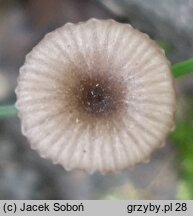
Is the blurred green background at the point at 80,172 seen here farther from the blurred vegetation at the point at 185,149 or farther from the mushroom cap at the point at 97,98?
the mushroom cap at the point at 97,98

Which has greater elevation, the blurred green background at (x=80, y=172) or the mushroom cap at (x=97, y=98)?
the blurred green background at (x=80, y=172)

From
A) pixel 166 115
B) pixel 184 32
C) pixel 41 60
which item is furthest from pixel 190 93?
pixel 41 60

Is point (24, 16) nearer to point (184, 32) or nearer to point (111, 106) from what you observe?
point (184, 32)

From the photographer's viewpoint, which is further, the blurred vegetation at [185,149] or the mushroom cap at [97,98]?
the blurred vegetation at [185,149]

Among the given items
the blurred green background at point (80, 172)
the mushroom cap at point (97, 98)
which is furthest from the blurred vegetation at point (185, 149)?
the mushroom cap at point (97, 98)

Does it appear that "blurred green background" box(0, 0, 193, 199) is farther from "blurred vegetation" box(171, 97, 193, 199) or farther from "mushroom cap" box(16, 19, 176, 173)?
"mushroom cap" box(16, 19, 176, 173)

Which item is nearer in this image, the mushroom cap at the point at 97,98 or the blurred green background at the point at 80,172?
the mushroom cap at the point at 97,98
